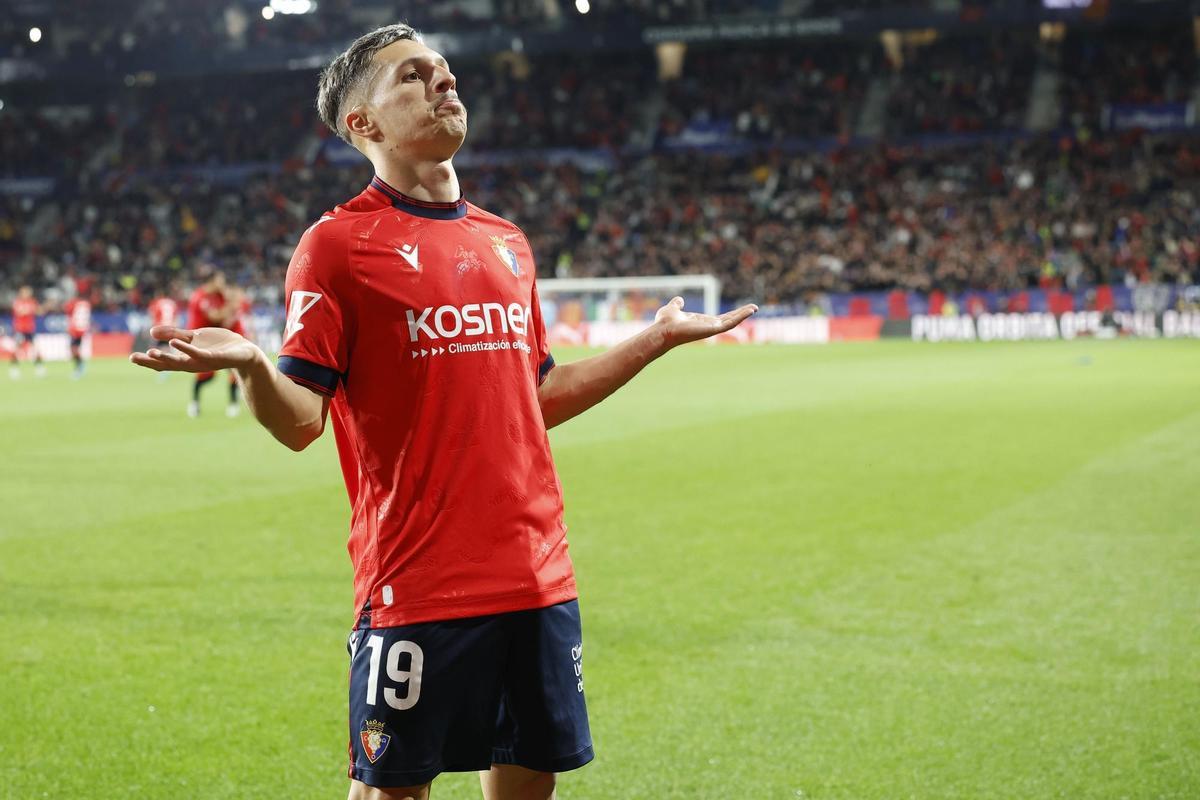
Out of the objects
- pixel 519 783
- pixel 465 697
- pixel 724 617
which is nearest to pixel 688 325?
pixel 465 697

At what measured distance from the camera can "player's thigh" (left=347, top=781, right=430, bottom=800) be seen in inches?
106

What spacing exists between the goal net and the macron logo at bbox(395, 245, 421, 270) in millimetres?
35547

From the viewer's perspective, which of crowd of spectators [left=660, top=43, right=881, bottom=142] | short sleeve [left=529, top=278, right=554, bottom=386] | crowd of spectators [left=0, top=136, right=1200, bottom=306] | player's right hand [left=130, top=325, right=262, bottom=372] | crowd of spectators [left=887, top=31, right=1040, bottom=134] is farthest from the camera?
crowd of spectators [left=660, top=43, right=881, bottom=142]

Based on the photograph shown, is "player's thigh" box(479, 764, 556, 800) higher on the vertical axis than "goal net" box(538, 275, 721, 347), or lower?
higher

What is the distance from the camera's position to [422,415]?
2725 mm

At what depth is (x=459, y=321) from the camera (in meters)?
2.74

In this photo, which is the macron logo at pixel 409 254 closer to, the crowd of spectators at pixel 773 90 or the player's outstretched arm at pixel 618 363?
the player's outstretched arm at pixel 618 363

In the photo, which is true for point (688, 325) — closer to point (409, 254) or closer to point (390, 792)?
point (409, 254)

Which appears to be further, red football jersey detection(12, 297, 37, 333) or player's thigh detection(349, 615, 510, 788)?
red football jersey detection(12, 297, 37, 333)

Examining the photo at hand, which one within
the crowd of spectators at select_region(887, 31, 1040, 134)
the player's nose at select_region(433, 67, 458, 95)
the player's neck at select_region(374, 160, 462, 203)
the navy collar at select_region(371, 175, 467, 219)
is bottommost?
the navy collar at select_region(371, 175, 467, 219)

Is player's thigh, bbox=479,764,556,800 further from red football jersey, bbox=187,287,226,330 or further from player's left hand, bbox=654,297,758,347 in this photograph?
red football jersey, bbox=187,287,226,330

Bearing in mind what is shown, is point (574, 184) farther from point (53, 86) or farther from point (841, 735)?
point (841, 735)

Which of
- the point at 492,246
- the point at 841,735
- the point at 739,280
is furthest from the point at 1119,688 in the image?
the point at 739,280

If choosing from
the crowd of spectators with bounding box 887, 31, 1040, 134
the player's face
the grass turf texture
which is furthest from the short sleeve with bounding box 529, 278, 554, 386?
the crowd of spectators with bounding box 887, 31, 1040, 134
